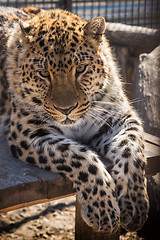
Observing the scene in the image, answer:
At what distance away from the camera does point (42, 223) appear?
5133 mm

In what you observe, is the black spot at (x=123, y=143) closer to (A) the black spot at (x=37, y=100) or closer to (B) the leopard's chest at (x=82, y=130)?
(B) the leopard's chest at (x=82, y=130)

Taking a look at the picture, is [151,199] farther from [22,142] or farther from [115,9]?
[115,9]

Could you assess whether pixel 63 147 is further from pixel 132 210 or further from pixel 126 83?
pixel 126 83

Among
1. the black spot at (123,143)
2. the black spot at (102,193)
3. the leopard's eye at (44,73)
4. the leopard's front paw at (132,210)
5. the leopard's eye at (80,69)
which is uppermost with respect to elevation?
the leopard's eye at (80,69)

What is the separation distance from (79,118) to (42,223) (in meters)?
2.47

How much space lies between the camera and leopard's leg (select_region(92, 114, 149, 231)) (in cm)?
289

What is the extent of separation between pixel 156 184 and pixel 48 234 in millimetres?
1548

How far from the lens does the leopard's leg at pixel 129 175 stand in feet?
9.50

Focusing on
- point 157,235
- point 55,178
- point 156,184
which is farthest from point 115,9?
point 55,178

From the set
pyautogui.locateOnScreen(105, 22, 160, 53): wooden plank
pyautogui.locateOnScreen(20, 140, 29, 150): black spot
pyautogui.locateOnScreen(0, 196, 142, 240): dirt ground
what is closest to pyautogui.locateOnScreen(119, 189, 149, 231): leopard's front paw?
pyautogui.locateOnScreen(20, 140, 29, 150): black spot

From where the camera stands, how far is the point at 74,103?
9.74 feet

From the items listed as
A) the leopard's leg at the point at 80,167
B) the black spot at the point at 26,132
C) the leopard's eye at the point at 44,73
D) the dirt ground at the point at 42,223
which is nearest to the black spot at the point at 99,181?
the leopard's leg at the point at 80,167

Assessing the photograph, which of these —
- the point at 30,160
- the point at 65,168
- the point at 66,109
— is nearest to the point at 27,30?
the point at 66,109

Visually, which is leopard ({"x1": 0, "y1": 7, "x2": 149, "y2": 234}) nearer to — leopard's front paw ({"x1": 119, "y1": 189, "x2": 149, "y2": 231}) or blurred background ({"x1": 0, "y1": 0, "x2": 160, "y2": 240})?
leopard's front paw ({"x1": 119, "y1": 189, "x2": 149, "y2": 231})
